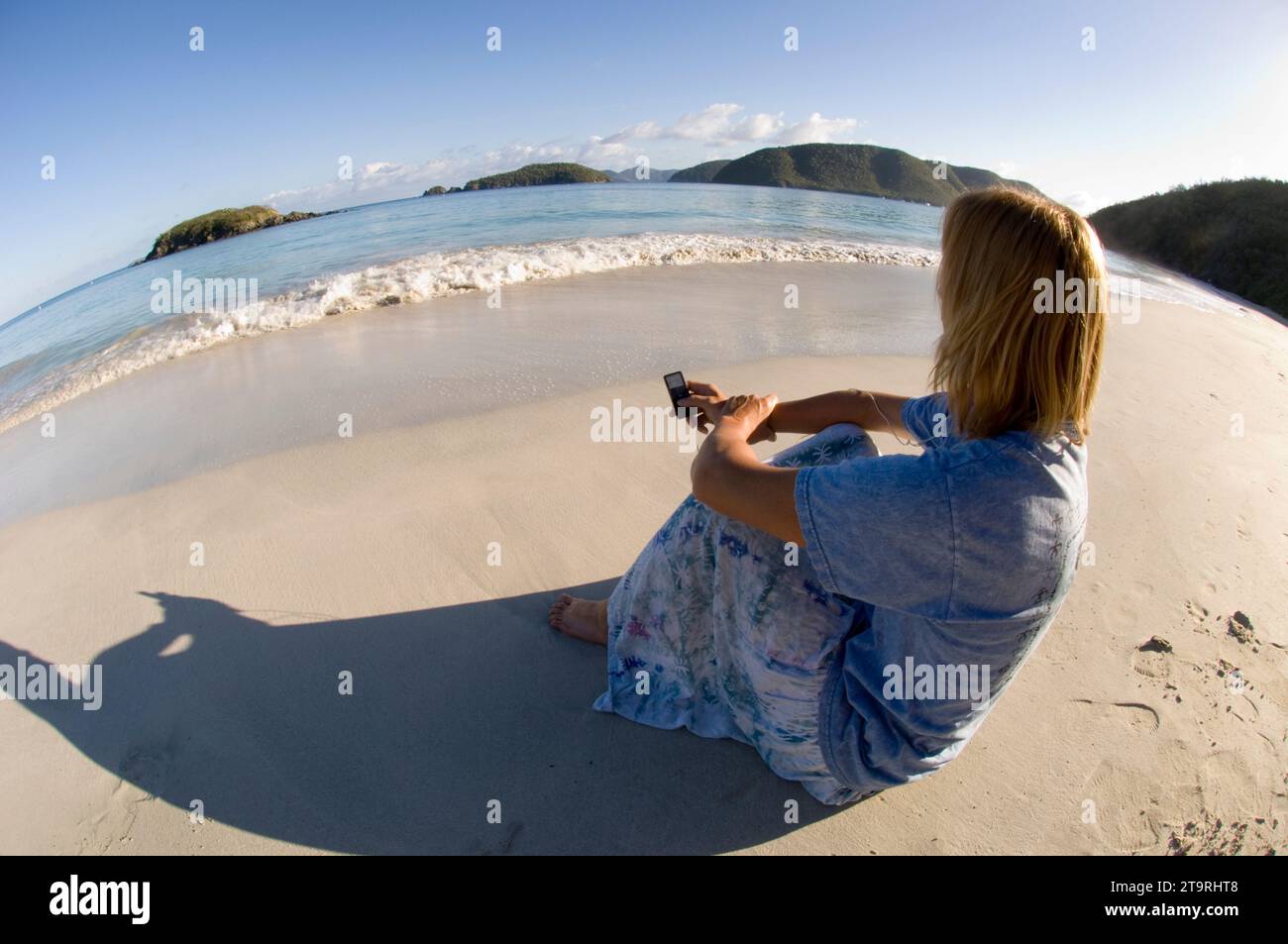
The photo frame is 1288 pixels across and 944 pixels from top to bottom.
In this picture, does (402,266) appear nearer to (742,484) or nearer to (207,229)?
(742,484)

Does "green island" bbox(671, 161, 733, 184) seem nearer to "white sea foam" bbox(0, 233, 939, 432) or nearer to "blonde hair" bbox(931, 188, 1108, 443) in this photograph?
"white sea foam" bbox(0, 233, 939, 432)

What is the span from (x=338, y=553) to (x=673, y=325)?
4.35 meters

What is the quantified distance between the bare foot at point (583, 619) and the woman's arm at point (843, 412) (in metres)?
1.01

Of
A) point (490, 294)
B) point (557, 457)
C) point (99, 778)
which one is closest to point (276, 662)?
point (99, 778)

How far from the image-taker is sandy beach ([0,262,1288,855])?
195 cm

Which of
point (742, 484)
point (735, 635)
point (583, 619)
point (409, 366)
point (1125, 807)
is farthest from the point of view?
point (409, 366)

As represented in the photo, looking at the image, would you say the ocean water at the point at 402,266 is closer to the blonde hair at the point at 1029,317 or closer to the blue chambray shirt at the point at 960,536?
the blue chambray shirt at the point at 960,536

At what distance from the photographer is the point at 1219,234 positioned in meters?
19.8

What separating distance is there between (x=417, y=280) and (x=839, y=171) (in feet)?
212

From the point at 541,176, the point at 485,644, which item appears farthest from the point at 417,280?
the point at 541,176

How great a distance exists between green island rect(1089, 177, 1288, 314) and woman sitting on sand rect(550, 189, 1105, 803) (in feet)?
59.3

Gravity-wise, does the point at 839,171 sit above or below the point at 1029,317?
above

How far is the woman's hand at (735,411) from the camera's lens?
1739 millimetres

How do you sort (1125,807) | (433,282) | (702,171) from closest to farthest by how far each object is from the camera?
(1125,807), (433,282), (702,171)
